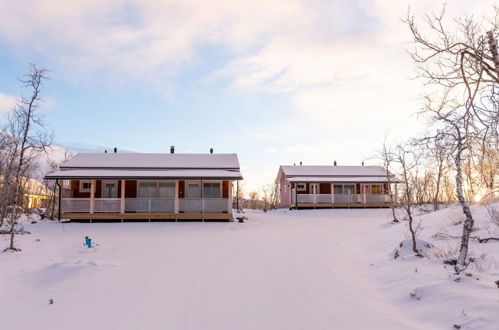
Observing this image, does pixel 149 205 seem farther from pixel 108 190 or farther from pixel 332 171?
pixel 332 171

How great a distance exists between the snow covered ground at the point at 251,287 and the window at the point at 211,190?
11948mm

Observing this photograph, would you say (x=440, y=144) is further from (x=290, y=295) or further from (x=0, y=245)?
(x=0, y=245)

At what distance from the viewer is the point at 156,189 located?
82.0ft

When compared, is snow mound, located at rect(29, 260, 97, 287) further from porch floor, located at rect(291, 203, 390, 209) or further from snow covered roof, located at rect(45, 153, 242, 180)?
porch floor, located at rect(291, 203, 390, 209)

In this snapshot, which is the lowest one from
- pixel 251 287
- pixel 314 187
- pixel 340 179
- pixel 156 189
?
pixel 251 287

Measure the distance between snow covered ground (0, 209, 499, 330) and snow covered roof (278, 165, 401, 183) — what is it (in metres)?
24.4

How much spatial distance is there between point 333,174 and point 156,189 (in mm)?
21614

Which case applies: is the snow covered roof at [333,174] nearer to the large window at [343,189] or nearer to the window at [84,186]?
the large window at [343,189]

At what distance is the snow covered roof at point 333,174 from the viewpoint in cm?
3746

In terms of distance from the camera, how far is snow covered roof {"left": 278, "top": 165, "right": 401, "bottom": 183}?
1475 inches

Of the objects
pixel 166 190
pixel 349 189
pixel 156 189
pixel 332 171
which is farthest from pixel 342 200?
pixel 156 189

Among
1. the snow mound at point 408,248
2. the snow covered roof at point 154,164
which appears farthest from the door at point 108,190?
the snow mound at point 408,248

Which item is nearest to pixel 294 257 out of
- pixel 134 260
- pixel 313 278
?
pixel 313 278

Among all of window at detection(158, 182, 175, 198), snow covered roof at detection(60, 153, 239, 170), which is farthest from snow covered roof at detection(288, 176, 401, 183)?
window at detection(158, 182, 175, 198)
